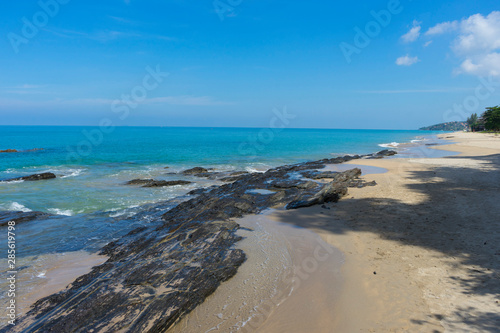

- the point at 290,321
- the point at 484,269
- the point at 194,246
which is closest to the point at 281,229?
the point at 194,246

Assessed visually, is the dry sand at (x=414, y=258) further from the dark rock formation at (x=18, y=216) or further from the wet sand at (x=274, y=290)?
the dark rock formation at (x=18, y=216)

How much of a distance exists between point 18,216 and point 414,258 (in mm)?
18257

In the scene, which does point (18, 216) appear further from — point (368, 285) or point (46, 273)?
point (368, 285)

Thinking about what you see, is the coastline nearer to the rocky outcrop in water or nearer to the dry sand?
the dry sand

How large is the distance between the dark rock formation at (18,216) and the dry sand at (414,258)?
13092 millimetres

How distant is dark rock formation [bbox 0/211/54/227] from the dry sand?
13.1 meters

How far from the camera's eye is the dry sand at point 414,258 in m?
4.77

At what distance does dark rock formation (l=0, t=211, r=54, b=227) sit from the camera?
1315cm

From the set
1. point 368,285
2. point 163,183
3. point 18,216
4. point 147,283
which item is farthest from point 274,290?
point 163,183

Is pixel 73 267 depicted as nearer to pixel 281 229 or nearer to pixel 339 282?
pixel 281 229

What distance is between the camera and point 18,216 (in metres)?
13.7

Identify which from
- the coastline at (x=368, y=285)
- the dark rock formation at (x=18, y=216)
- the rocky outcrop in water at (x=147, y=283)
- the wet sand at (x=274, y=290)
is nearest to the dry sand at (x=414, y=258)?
the coastline at (x=368, y=285)

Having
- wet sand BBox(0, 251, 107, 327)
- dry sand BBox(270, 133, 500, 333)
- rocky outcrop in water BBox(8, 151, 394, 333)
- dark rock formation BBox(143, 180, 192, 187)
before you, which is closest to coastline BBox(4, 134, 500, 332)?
dry sand BBox(270, 133, 500, 333)

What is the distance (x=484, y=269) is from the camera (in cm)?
611
